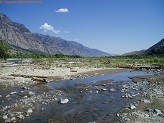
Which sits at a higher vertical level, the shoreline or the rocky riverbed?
the shoreline

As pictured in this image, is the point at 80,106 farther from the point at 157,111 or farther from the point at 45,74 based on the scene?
the point at 45,74

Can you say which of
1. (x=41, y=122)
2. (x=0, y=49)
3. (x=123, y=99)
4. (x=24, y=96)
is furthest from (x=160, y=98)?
(x=0, y=49)

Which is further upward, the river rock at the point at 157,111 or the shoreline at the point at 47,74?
the shoreline at the point at 47,74

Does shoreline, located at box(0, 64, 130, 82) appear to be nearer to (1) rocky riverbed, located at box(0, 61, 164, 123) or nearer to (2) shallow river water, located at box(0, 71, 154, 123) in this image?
(1) rocky riverbed, located at box(0, 61, 164, 123)

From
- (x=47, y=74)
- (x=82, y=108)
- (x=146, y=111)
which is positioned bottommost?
(x=82, y=108)

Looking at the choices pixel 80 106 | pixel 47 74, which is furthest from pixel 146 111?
pixel 47 74

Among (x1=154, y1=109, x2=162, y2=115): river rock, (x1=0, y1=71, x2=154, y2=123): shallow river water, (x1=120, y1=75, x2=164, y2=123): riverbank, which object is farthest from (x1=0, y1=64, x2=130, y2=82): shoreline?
(x1=154, y1=109, x2=162, y2=115): river rock

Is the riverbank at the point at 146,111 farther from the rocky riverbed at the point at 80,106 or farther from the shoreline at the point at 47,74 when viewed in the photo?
the shoreline at the point at 47,74

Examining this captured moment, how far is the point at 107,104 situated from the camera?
17516 mm

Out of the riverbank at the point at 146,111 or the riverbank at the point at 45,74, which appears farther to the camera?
the riverbank at the point at 45,74

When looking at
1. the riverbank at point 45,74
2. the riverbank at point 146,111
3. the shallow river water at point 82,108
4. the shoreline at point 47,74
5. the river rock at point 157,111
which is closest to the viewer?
the riverbank at point 146,111

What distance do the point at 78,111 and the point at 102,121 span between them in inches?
110

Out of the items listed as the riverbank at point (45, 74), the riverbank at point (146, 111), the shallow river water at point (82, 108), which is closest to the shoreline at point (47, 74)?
the riverbank at point (45, 74)

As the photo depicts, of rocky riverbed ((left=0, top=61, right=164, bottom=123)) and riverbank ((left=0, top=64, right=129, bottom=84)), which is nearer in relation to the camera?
rocky riverbed ((left=0, top=61, right=164, bottom=123))
